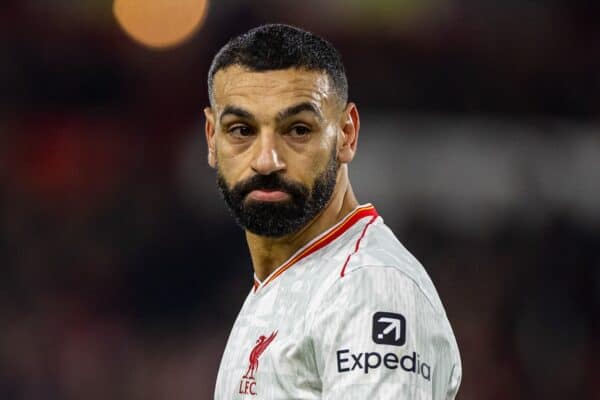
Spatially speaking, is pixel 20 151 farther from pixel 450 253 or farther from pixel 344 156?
pixel 344 156

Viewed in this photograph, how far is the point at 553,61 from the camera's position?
878 centimetres

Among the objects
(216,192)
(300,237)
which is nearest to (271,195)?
(300,237)

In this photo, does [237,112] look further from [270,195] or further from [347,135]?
[347,135]

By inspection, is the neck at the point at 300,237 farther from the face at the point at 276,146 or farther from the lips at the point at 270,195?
the lips at the point at 270,195

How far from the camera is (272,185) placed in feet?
7.79

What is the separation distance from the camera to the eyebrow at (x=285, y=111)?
7.74 feet

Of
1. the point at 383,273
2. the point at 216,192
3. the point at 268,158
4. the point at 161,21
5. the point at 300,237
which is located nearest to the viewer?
the point at 383,273

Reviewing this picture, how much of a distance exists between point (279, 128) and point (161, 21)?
6.95 meters

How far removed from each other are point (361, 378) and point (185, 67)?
6.82m

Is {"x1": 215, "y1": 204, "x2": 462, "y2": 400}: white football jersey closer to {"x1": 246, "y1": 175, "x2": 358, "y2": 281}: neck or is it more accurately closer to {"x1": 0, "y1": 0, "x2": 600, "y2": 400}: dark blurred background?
{"x1": 246, "y1": 175, "x2": 358, "y2": 281}: neck

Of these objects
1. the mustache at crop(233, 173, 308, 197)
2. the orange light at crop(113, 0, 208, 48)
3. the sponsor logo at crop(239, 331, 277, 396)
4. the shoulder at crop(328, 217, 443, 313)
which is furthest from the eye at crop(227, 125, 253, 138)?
the orange light at crop(113, 0, 208, 48)

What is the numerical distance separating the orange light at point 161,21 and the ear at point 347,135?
627cm

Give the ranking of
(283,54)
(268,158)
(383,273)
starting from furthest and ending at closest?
(283,54)
(268,158)
(383,273)

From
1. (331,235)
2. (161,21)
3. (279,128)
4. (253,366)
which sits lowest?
(253,366)
